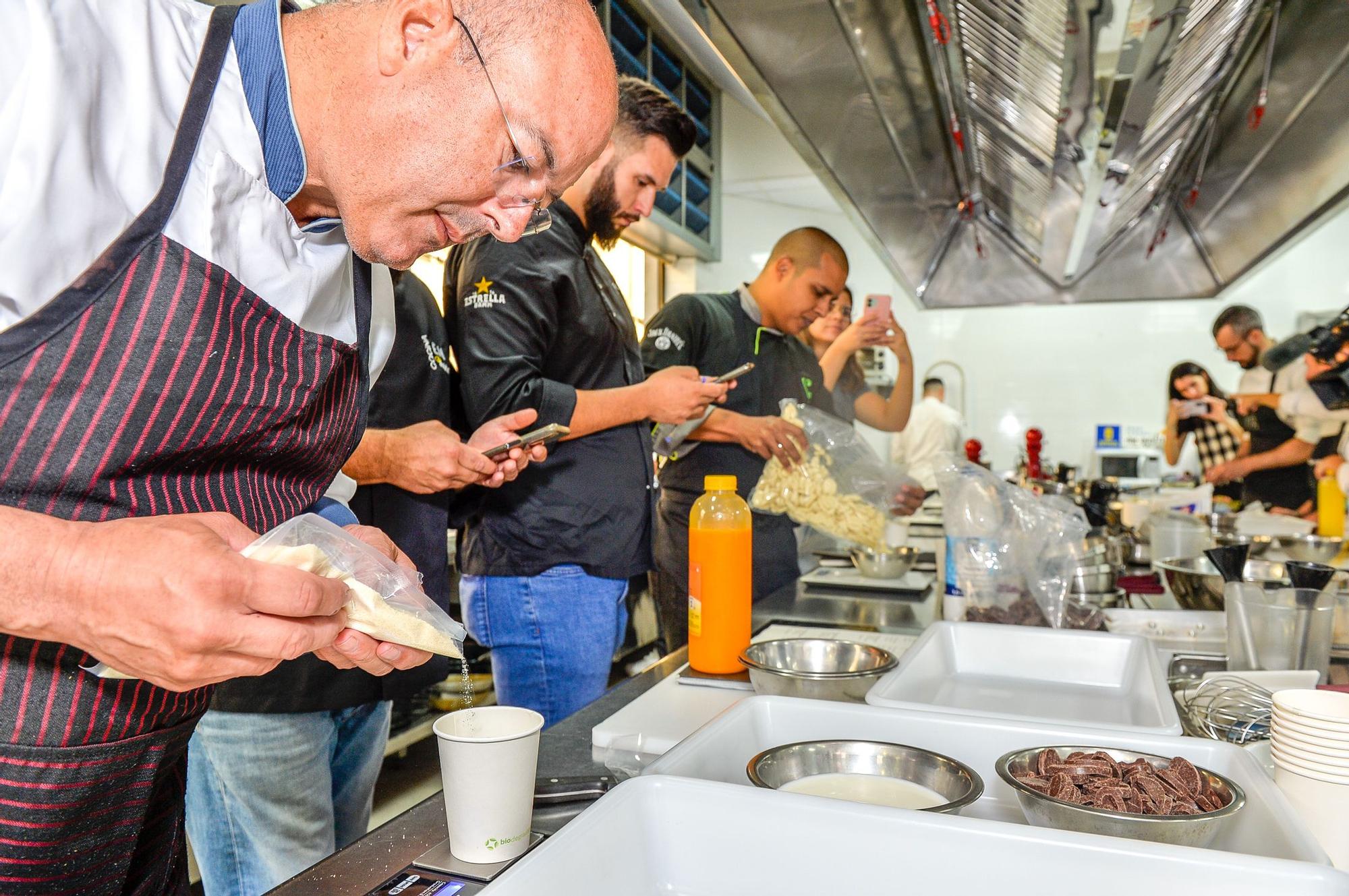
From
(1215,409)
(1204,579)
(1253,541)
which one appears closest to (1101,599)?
(1204,579)

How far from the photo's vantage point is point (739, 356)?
9.33 feet

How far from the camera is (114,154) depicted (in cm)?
69

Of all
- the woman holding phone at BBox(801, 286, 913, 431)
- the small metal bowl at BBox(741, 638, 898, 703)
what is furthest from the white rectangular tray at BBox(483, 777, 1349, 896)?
the woman holding phone at BBox(801, 286, 913, 431)

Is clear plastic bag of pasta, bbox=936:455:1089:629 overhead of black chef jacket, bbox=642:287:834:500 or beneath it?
beneath

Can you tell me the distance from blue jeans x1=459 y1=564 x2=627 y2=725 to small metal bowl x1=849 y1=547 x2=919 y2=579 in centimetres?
71

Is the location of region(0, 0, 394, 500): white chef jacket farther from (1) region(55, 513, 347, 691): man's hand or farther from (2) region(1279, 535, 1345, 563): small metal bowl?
(2) region(1279, 535, 1345, 563): small metal bowl

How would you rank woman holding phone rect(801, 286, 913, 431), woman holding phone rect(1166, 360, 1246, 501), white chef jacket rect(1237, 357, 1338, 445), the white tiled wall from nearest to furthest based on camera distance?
woman holding phone rect(801, 286, 913, 431) < white chef jacket rect(1237, 357, 1338, 445) < woman holding phone rect(1166, 360, 1246, 501) < the white tiled wall

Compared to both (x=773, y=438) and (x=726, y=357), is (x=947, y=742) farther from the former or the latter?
(x=726, y=357)

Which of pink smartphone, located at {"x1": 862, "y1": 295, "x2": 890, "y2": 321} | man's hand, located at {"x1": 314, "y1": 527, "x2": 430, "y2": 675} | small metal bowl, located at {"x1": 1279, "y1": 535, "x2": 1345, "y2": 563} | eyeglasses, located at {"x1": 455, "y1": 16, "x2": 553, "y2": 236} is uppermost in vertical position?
pink smartphone, located at {"x1": 862, "y1": 295, "x2": 890, "y2": 321}

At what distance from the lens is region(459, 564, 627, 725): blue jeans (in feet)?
5.93

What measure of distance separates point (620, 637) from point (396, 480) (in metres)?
0.69

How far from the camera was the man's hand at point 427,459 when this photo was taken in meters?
1.41

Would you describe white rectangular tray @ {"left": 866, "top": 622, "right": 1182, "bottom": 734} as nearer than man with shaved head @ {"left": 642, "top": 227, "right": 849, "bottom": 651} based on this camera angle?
Yes

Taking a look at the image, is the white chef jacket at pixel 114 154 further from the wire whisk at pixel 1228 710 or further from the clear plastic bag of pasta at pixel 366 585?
the wire whisk at pixel 1228 710
